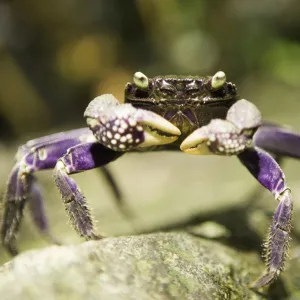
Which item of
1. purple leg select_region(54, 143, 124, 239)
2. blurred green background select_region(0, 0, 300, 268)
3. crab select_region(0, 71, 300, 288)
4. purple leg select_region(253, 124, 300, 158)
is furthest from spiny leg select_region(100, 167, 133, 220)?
blurred green background select_region(0, 0, 300, 268)

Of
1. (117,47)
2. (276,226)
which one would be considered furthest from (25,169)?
(117,47)

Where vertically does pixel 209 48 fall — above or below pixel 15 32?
below

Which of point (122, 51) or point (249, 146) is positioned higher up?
point (249, 146)

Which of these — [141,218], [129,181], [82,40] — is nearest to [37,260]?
[141,218]

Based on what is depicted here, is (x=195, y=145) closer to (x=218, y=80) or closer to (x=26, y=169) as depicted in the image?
(x=218, y=80)

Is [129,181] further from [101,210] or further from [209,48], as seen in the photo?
[209,48]

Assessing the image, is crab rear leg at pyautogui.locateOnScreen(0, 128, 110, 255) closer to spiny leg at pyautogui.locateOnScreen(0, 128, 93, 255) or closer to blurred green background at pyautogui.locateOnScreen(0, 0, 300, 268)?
spiny leg at pyautogui.locateOnScreen(0, 128, 93, 255)
